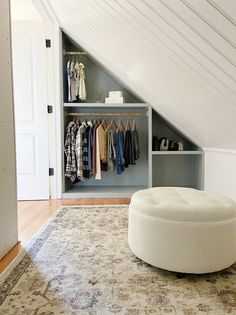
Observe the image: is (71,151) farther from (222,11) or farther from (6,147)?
(222,11)

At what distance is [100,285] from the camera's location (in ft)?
4.70

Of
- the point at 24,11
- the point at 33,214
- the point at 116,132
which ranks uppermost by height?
the point at 24,11

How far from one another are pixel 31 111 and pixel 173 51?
2256 mm

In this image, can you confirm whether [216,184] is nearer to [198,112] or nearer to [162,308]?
[198,112]

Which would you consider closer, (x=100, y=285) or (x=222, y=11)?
(x=222, y=11)

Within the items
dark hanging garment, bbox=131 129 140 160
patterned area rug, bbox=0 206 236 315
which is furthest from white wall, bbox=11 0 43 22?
patterned area rug, bbox=0 206 236 315

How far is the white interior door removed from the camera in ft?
11.4

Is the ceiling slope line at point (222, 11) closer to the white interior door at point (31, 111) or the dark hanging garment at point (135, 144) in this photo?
the dark hanging garment at point (135, 144)

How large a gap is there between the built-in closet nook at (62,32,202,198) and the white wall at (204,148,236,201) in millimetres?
242

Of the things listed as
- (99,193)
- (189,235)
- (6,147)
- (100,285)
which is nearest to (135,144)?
(99,193)

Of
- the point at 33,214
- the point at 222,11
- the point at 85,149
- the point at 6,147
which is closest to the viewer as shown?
the point at 222,11

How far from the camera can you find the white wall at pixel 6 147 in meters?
1.83

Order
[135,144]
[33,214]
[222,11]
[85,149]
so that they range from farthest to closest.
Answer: [135,144] → [85,149] → [33,214] → [222,11]

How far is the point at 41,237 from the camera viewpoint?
216 centimetres
